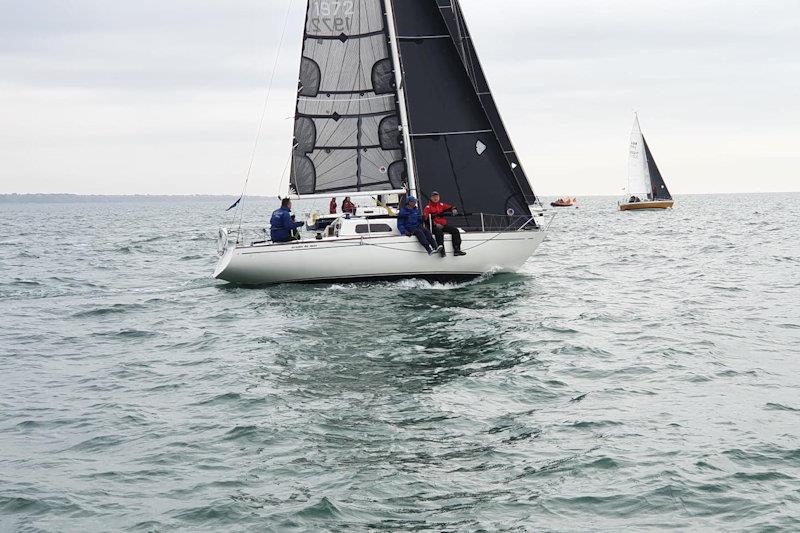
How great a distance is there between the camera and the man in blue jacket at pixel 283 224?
67.3ft

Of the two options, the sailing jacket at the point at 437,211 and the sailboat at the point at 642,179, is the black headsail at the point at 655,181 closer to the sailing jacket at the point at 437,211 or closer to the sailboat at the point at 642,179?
the sailboat at the point at 642,179

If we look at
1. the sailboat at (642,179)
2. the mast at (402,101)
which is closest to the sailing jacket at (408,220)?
the mast at (402,101)

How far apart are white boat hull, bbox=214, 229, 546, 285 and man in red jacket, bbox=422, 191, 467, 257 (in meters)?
0.20

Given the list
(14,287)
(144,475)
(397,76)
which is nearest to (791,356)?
(144,475)

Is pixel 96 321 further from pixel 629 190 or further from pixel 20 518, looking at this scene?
pixel 629 190

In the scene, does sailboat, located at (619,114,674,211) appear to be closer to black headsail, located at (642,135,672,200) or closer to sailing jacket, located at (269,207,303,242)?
black headsail, located at (642,135,672,200)

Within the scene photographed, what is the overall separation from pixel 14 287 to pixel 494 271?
13.2 meters

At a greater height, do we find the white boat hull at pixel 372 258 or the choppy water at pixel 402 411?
the white boat hull at pixel 372 258

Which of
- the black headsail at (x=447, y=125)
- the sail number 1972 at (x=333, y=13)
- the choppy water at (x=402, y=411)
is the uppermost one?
the sail number 1972 at (x=333, y=13)

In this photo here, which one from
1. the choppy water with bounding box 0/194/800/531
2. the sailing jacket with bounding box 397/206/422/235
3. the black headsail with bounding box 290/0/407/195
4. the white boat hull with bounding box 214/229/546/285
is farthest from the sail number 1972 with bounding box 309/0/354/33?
the choppy water with bounding box 0/194/800/531

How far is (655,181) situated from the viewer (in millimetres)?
80250

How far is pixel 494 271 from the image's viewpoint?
69.8 ft

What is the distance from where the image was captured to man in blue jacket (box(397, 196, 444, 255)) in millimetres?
19812

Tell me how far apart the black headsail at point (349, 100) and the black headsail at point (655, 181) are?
56.7m
